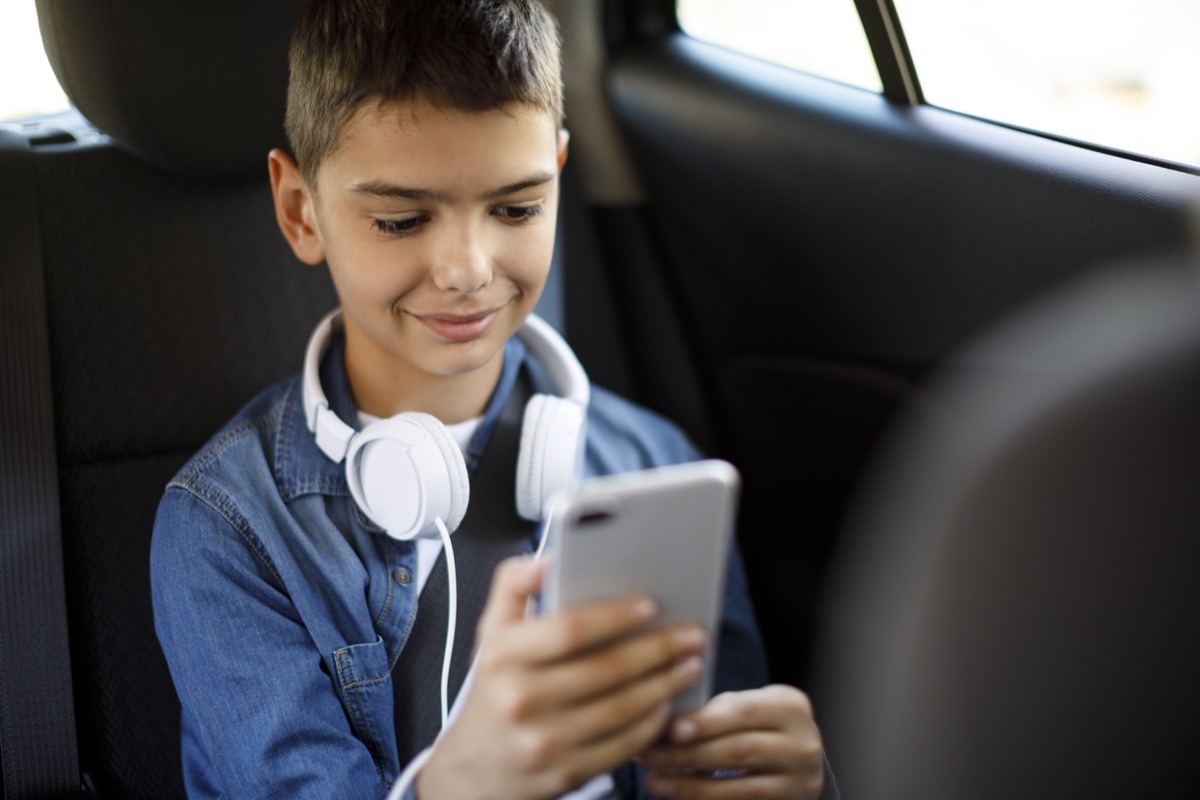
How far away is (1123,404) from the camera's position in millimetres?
464

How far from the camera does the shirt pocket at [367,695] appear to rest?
1.01 meters

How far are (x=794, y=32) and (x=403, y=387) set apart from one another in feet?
2.76

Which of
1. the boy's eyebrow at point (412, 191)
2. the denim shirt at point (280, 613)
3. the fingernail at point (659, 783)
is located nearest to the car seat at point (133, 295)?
the denim shirt at point (280, 613)

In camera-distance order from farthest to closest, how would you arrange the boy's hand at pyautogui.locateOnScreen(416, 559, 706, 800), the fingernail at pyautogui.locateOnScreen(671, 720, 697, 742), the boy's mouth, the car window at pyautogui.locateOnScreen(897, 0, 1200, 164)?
1. the car window at pyautogui.locateOnScreen(897, 0, 1200, 164)
2. the boy's mouth
3. the fingernail at pyautogui.locateOnScreen(671, 720, 697, 742)
4. the boy's hand at pyautogui.locateOnScreen(416, 559, 706, 800)

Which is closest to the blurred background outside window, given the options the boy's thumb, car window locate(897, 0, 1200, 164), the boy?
car window locate(897, 0, 1200, 164)

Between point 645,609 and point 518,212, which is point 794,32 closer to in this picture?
point 518,212

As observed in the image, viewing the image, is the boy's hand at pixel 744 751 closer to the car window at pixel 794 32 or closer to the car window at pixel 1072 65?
the car window at pixel 1072 65

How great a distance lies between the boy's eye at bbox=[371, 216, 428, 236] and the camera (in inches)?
39.1

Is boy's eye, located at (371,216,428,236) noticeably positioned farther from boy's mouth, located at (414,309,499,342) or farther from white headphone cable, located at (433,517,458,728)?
white headphone cable, located at (433,517,458,728)

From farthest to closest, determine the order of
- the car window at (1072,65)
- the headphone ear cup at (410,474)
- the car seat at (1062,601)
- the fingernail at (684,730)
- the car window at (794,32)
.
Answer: the car window at (794,32) < the car window at (1072,65) < the headphone ear cup at (410,474) < the fingernail at (684,730) < the car seat at (1062,601)

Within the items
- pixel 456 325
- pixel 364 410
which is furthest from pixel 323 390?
pixel 456 325

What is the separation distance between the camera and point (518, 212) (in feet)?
3.43

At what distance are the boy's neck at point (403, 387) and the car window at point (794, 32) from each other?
69cm

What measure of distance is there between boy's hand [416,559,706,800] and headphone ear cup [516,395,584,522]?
38 cm
